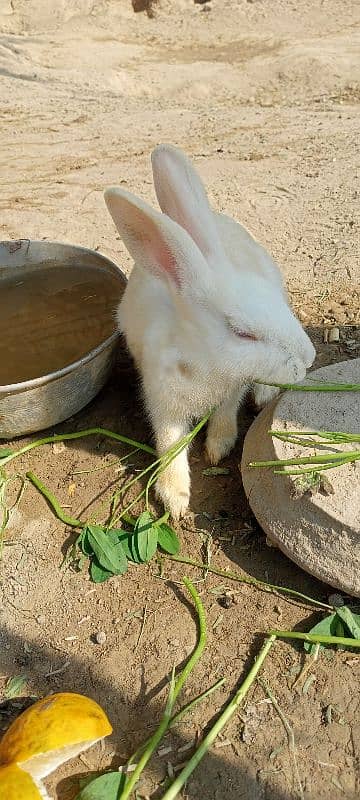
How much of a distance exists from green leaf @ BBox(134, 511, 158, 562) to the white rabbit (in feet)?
0.47

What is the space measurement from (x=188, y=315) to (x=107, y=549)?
967mm

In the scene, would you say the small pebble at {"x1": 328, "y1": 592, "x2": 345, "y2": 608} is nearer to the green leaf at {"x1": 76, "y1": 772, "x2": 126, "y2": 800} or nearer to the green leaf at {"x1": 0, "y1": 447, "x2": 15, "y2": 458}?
the green leaf at {"x1": 76, "y1": 772, "x2": 126, "y2": 800}

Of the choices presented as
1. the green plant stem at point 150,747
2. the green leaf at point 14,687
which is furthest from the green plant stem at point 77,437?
the green plant stem at point 150,747

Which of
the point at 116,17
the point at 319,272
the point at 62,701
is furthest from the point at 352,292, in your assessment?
the point at 116,17

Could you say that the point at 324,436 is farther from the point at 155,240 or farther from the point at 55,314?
the point at 55,314

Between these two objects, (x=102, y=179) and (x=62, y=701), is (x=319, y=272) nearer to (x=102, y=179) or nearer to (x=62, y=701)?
(x=102, y=179)

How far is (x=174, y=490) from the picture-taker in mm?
2980

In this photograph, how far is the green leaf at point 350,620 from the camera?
2434 mm

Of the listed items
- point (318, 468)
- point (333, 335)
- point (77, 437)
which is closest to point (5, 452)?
point (77, 437)

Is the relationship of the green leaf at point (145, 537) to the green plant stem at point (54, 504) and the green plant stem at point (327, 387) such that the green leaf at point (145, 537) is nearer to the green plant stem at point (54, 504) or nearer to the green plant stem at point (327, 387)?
the green plant stem at point (54, 504)

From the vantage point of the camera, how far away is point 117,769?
2205mm

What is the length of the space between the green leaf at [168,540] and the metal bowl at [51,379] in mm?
722

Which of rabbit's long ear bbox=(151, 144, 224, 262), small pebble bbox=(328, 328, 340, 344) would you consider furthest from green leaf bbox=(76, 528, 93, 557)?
small pebble bbox=(328, 328, 340, 344)

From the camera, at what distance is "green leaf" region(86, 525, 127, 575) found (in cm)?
279
